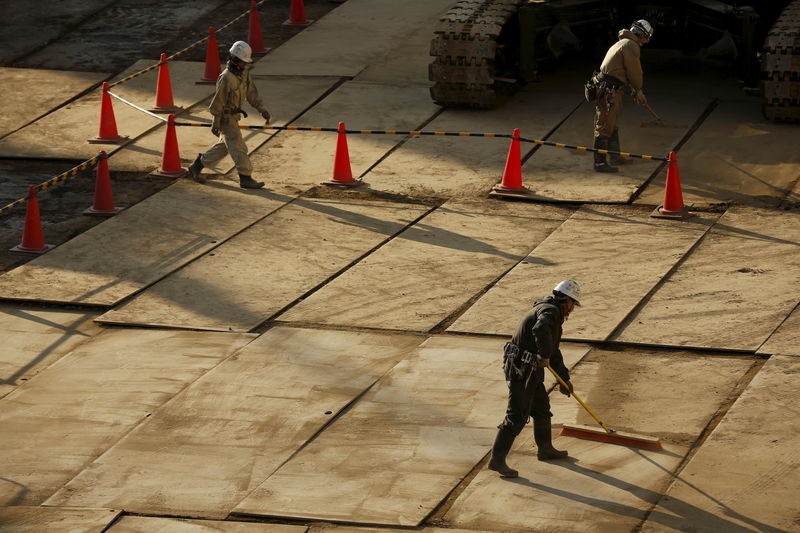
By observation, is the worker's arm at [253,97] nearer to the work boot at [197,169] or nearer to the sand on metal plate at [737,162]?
the work boot at [197,169]

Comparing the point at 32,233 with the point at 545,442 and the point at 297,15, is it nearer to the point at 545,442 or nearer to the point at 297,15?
the point at 545,442

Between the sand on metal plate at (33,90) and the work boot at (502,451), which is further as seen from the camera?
the sand on metal plate at (33,90)

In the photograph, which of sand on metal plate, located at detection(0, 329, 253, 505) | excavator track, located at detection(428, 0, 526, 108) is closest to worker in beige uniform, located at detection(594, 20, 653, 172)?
excavator track, located at detection(428, 0, 526, 108)

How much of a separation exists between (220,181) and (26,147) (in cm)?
287

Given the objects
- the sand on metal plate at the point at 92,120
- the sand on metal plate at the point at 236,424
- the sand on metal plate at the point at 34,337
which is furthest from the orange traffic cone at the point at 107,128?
the sand on metal plate at the point at 236,424

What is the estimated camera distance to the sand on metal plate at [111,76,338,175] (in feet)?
57.8

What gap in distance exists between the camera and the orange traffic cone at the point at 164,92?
19.2 meters

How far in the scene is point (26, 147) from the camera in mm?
18266

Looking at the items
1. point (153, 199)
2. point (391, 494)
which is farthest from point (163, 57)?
point (391, 494)

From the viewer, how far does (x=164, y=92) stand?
19266 millimetres

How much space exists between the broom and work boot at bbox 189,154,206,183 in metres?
7.17

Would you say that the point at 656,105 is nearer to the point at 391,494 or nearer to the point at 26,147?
the point at 26,147

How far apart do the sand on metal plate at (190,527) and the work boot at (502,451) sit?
1.40 m

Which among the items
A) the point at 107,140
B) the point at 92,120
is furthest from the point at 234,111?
the point at 92,120
